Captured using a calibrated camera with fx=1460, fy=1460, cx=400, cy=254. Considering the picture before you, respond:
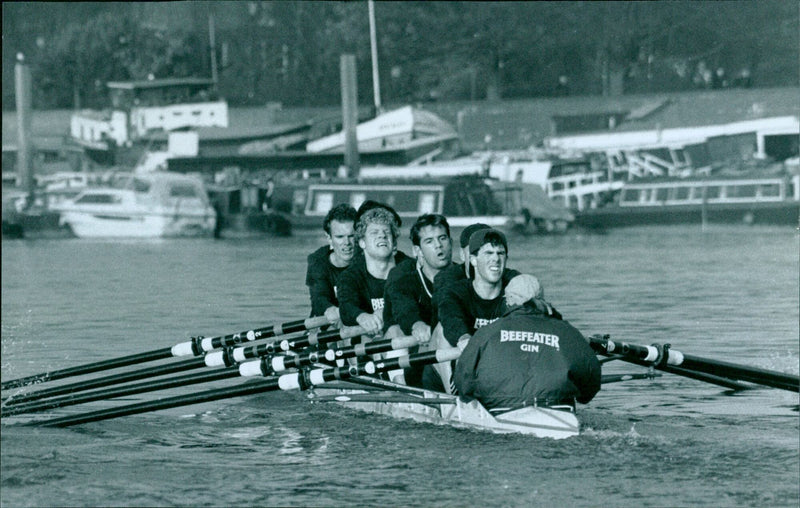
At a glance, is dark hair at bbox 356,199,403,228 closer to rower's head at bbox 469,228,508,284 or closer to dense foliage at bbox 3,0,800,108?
rower's head at bbox 469,228,508,284

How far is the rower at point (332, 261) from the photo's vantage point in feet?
40.5

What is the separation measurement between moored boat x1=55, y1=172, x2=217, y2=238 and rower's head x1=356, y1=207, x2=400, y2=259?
1201 inches

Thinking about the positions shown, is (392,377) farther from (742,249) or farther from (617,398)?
(742,249)

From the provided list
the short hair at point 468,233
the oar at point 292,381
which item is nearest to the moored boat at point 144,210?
the oar at point 292,381

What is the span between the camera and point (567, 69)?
52.9 m

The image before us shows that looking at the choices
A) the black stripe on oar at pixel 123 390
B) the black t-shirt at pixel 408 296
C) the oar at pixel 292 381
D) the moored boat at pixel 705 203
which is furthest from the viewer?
the moored boat at pixel 705 203

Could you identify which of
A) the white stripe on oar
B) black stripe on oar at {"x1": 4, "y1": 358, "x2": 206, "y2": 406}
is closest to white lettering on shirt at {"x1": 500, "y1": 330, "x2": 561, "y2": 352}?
black stripe on oar at {"x1": 4, "y1": 358, "x2": 206, "y2": 406}

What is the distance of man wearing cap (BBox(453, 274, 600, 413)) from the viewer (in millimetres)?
8930

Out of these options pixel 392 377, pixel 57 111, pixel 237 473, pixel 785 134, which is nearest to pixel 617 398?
pixel 392 377

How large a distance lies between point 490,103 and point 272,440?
43548mm

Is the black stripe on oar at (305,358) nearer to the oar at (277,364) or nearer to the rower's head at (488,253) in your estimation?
the oar at (277,364)

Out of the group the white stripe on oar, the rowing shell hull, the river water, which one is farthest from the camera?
the white stripe on oar

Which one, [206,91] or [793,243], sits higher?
[206,91]

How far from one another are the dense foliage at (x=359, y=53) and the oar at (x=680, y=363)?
88.1 feet
